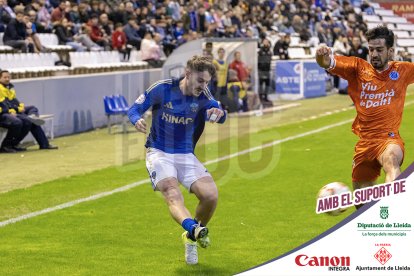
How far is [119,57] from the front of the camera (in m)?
29.4

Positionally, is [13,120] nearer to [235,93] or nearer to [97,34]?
[235,93]

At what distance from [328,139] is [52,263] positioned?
13.2m

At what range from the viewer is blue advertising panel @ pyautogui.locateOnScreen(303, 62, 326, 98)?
35812 millimetres

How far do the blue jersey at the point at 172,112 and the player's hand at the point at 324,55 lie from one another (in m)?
1.14

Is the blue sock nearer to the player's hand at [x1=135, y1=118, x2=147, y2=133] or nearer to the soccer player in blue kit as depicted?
the soccer player in blue kit

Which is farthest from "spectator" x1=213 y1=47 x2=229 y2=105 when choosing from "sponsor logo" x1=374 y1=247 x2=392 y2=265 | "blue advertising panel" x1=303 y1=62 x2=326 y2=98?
"sponsor logo" x1=374 y1=247 x2=392 y2=265

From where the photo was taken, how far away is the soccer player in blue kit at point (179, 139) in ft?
31.6

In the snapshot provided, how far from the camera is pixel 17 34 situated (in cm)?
2450

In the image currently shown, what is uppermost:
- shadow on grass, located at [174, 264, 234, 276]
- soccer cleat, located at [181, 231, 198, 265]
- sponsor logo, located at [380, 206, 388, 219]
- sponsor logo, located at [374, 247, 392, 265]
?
sponsor logo, located at [380, 206, 388, 219]

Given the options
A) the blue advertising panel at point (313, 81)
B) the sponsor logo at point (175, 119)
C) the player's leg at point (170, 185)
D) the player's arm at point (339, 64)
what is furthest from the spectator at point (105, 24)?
the player's arm at point (339, 64)

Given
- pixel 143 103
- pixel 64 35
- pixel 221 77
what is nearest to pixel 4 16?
pixel 64 35

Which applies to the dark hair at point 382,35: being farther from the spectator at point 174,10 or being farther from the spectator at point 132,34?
the spectator at point 174,10

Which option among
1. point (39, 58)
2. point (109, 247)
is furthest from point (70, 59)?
point (109, 247)

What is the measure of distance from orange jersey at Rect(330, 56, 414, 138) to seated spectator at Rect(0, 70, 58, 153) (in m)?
11.2
